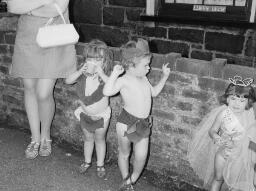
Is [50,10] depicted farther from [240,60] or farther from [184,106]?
[240,60]

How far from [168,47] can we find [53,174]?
2.56m

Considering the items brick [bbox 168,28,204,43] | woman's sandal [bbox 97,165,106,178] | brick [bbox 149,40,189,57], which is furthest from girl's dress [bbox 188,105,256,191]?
brick [bbox 149,40,189,57]

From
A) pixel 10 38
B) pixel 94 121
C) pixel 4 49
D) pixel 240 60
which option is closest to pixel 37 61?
pixel 94 121

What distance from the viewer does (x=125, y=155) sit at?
127 inches

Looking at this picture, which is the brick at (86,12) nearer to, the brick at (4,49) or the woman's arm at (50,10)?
the brick at (4,49)

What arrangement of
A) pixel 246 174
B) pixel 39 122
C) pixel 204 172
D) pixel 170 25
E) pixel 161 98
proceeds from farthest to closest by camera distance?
pixel 170 25, pixel 39 122, pixel 161 98, pixel 204 172, pixel 246 174

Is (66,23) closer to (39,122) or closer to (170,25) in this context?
(39,122)

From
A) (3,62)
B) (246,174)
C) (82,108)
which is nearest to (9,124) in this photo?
(3,62)

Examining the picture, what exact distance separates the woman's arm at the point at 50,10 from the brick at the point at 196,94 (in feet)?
4.19

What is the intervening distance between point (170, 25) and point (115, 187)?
2.59m

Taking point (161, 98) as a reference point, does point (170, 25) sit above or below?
above

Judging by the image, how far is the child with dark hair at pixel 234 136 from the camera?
2.72 m

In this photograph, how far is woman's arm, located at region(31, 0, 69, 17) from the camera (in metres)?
3.26

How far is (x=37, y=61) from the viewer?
3453mm
